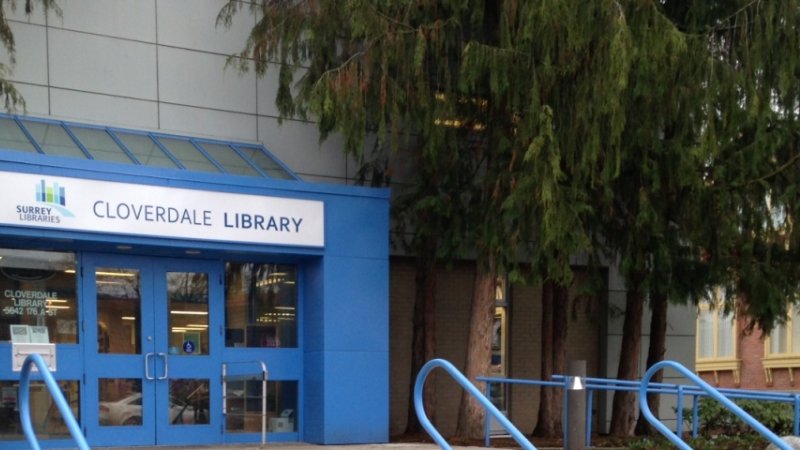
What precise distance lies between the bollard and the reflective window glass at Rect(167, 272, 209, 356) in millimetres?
5275

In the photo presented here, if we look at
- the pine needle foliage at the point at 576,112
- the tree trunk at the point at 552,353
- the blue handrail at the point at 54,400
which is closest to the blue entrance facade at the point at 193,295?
the pine needle foliage at the point at 576,112

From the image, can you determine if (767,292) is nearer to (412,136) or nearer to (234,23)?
(412,136)

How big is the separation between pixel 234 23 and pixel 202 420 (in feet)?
18.5

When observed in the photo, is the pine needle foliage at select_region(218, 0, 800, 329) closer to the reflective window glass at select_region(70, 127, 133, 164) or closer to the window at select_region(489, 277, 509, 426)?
the reflective window glass at select_region(70, 127, 133, 164)

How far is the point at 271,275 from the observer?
12.5 meters

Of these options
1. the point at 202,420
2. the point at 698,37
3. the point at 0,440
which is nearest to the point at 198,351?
the point at 202,420

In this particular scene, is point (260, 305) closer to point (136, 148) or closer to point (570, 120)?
point (136, 148)

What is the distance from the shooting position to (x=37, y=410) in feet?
34.9

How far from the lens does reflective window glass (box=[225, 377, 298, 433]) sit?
11984mm

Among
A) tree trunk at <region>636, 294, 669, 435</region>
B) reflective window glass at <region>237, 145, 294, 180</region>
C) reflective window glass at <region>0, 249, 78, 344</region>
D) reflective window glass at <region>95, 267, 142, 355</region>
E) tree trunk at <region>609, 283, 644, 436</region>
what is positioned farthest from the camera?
tree trunk at <region>636, 294, 669, 435</region>

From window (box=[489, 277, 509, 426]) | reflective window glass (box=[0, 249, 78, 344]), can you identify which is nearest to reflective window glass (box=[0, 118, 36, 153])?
reflective window glass (box=[0, 249, 78, 344])

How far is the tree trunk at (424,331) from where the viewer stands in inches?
574

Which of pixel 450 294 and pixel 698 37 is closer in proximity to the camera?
pixel 698 37

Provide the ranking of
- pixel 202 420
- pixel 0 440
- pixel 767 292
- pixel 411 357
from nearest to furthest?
pixel 0 440
pixel 202 420
pixel 767 292
pixel 411 357
